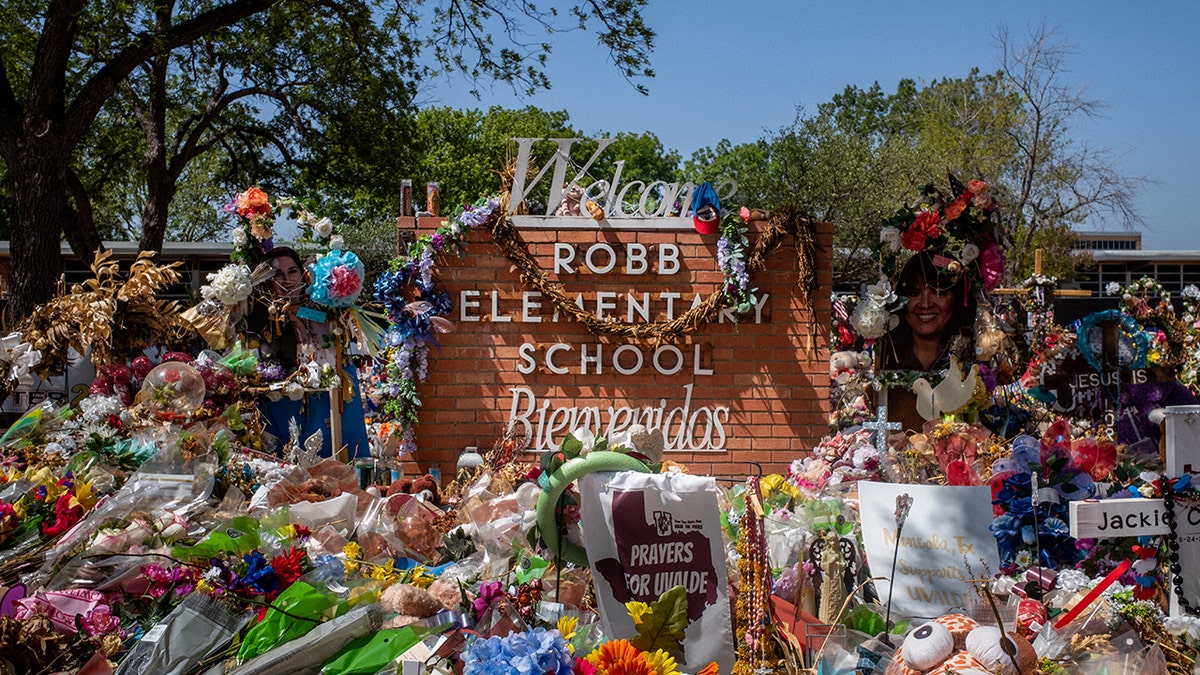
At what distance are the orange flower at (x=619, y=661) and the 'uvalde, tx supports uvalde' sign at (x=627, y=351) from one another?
4.81 meters

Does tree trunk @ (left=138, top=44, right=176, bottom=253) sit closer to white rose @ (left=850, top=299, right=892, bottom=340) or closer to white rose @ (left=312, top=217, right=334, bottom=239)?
white rose @ (left=312, top=217, right=334, bottom=239)

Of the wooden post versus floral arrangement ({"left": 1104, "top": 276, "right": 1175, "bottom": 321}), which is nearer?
the wooden post

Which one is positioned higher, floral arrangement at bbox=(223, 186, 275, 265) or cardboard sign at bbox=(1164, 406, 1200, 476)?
floral arrangement at bbox=(223, 186, 275, 265)

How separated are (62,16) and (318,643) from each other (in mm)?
9195

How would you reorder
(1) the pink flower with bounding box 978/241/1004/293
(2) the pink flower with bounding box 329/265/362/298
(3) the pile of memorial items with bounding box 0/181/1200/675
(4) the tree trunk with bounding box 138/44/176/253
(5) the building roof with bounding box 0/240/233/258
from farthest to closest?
1. (5) the building roof with bounding box 0/240/233/258
2. (4) the tree trunk with bounding box 138/44/176/253
3. (1) the pink flower with bounding box 978/241/1004/293
4. (2) the pink flower with bounding box 329/265/362/298
5. (3) the pile of memorial items with bounding box 0/181/1200/675

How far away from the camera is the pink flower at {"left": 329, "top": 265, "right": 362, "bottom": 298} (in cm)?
718

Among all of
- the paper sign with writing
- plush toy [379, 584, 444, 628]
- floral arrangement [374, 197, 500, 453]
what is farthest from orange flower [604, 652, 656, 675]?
floral arrangement [374, 197, 500, 453]

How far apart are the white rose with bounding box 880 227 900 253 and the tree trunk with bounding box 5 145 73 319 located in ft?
26.9

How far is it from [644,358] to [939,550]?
4.20 meters

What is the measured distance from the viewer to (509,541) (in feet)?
15.5

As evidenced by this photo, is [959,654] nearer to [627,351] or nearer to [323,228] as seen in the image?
[627,351]

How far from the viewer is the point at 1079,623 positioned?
3.31 m

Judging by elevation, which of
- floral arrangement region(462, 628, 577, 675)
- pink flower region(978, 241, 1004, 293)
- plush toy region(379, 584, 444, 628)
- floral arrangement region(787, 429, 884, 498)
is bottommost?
plush toy region(379, 584, 444, 628)

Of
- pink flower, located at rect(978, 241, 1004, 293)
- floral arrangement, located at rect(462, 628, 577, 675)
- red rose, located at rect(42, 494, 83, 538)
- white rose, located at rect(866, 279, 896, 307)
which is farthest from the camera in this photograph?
pink flower, located at rect(978, 241, 1004, 293)
